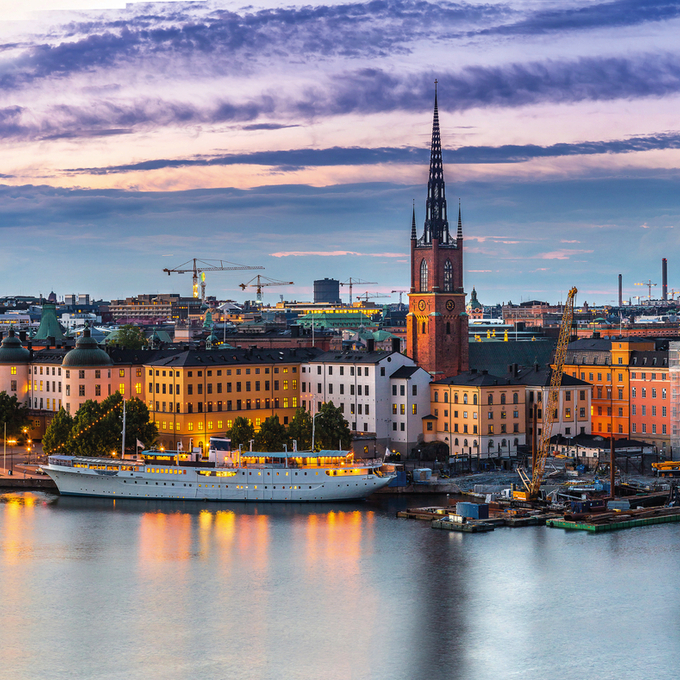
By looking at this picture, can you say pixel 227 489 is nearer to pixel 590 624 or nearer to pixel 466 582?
pixel 466 582

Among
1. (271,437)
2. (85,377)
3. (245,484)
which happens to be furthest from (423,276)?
(245,484)

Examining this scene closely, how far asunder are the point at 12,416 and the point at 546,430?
37.9 m

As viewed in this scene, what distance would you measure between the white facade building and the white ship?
10.2 metres

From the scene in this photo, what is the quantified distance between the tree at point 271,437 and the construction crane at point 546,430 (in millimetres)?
14721

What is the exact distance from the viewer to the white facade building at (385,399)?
91.7 m

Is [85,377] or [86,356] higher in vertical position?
[86,356]

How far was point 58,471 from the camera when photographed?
81.7m

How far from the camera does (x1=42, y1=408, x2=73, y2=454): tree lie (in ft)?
285

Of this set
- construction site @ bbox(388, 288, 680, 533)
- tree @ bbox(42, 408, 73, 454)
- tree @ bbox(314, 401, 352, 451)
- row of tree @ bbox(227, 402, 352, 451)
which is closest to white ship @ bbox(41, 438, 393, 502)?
row of tree @ bbox(227, 402, 352, 451)

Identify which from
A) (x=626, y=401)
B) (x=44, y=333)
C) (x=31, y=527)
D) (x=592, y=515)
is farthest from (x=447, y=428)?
(x=44, y=333)

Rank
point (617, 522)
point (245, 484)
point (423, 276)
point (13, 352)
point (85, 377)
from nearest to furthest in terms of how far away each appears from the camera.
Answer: point (617, 522) < point (245, 484) < point (85, 377) < point (13, 352) < point (423, 276)

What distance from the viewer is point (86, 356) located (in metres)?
96.6

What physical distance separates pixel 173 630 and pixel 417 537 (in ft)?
61.7

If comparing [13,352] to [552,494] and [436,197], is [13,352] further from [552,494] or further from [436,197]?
[552,494]
